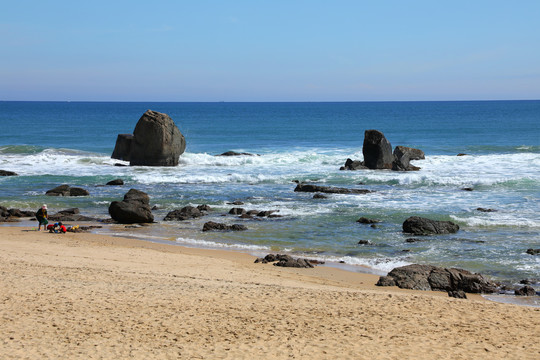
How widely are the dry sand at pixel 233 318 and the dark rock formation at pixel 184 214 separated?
875 centimetres

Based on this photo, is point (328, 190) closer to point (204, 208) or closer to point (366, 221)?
point (204, 208)

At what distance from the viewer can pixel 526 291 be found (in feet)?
47.2

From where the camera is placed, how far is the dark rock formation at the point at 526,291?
14320 millimetres

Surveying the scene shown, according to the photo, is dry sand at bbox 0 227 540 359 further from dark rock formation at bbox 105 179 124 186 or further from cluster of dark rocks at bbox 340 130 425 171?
cluster of dark rocks at bbox 340 130 425 171

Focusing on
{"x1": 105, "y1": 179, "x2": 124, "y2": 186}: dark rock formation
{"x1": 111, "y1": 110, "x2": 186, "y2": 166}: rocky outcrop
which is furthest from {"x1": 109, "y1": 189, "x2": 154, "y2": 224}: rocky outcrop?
{"x1": 111, "y1": 110, "x2": 186, "y2": 166}: rocky outcrop

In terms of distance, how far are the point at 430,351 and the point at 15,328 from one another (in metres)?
6.65

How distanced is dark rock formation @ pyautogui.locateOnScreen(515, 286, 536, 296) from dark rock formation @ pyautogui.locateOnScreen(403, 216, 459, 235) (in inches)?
267

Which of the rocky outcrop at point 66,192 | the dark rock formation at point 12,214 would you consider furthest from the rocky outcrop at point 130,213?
the rocky outcrop at point 66,192

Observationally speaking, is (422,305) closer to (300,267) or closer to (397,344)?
(397,344)

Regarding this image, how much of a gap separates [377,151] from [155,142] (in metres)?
14.3

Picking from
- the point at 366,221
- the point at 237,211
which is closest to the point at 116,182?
the point at 237,211

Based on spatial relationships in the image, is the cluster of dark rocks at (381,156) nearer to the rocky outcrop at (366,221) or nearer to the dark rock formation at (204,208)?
the dark rock formation at (204,208)

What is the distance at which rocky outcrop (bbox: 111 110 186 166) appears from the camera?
40.3 m

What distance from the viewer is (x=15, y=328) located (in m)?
10.2
